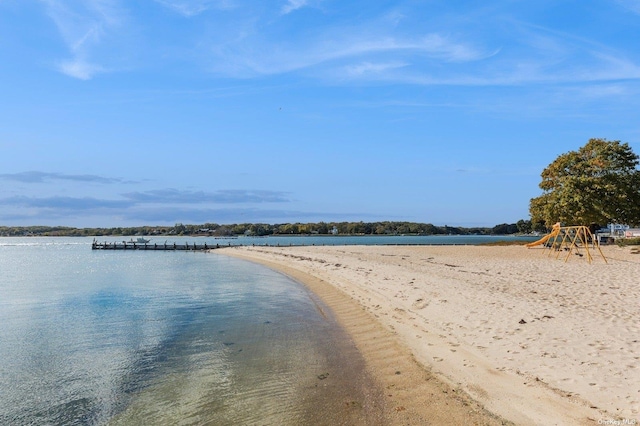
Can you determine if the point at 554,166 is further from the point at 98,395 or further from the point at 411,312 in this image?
the point at 98,395

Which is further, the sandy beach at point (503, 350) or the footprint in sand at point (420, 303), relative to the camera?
the footprint in sand at point (420, 303)

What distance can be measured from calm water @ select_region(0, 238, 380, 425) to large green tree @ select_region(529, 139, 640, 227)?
30.1 m

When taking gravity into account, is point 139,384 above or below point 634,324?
below

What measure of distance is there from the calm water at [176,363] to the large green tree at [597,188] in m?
→ 30.1

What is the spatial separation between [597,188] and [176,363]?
39.5 m

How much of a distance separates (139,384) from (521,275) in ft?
55.7

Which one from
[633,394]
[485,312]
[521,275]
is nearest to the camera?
[633,394]

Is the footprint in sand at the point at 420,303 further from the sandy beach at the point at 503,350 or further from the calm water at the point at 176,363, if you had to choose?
the calm water at the point at 176,363

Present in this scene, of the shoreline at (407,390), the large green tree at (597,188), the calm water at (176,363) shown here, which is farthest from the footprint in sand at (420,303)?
the large green tree at (597,188)

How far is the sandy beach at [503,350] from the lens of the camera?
5.85 m

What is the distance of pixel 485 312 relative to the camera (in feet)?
36.1

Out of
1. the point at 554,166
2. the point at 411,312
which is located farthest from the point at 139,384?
the point at 554,166

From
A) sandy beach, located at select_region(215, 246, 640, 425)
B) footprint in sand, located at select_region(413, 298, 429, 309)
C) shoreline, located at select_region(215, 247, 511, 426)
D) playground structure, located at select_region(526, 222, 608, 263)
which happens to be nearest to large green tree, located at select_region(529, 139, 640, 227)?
playground structure, located at select_region(526, 222, 608, 263)

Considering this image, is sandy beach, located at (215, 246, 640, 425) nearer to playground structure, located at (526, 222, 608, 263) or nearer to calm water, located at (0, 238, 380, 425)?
calm water, located at (0, 238, 380, 425)
